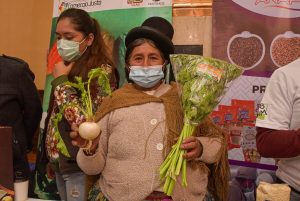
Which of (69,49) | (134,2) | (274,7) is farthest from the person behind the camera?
(134,2)

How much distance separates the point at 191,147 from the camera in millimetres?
1305

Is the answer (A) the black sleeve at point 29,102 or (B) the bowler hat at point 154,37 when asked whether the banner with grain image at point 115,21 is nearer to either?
(A) the black sleeve at point 29,102

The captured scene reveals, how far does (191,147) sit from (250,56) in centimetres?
144

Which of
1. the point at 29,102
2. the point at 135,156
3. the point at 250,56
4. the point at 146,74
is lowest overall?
the point at 135,156

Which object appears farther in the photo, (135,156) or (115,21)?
(115,21)

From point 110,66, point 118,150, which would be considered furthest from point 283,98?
point 110,66

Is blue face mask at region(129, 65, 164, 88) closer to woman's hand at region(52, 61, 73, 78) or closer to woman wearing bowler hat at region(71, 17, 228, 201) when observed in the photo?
woman wearing bowler hat at region(71, 17, 228, 201)

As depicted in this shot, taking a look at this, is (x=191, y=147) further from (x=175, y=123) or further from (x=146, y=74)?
(x=146, y=74)

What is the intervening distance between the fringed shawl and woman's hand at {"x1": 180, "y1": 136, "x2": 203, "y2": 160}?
106 mm

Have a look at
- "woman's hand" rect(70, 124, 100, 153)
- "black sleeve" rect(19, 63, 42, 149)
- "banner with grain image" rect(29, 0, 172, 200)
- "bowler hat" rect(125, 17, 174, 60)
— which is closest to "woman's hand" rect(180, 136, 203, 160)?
"woman's hand" rect(70, 124, 100, 153)

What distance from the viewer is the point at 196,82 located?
1.29 meters

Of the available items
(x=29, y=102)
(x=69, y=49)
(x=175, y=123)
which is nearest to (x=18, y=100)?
(x=29, y=102)

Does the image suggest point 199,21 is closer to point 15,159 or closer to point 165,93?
point 165,93

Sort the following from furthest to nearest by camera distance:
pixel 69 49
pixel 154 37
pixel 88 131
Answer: pixel 69 49 < pixel 154 37 < pixel 88 131
